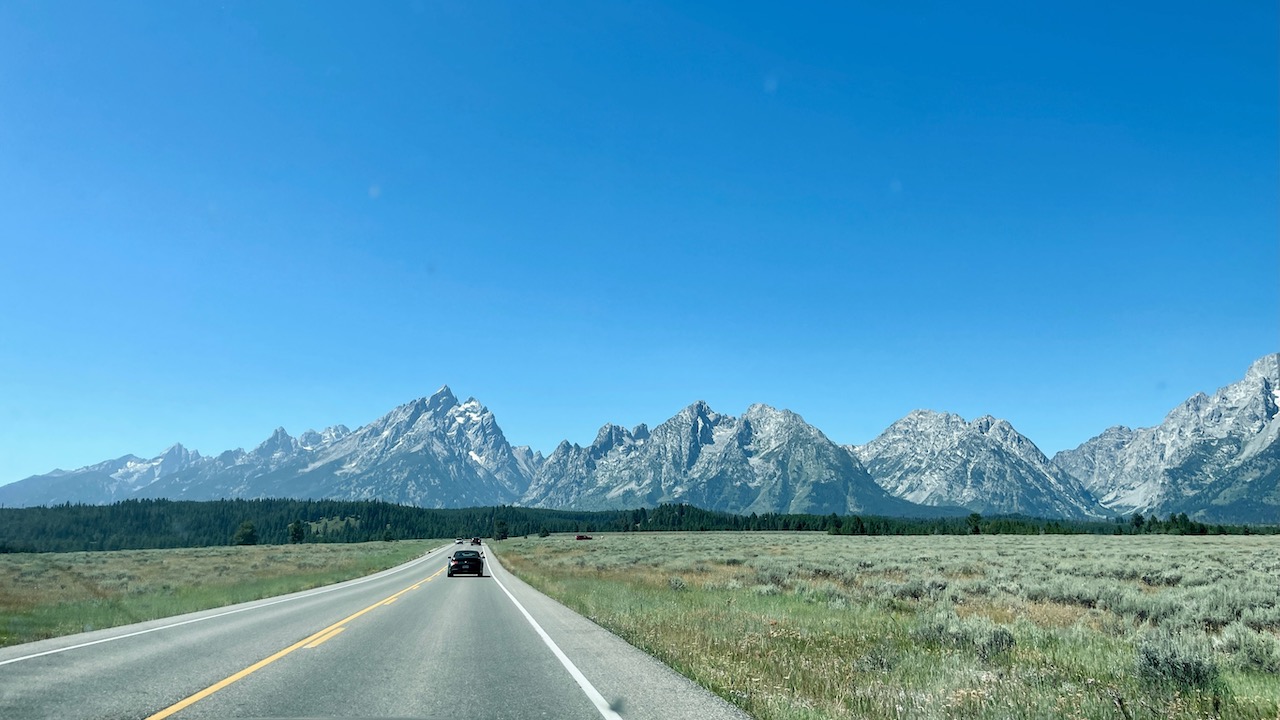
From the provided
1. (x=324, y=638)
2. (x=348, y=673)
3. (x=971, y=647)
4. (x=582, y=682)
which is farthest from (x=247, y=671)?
(x=971, y=647)

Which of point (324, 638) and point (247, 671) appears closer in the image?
point (247, 671)

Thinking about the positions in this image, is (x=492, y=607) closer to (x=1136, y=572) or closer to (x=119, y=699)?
(x=119, y=699)

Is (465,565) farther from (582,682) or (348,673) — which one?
(582,682)

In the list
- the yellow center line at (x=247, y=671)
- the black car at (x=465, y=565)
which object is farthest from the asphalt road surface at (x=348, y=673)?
the black car at (x=465, y=565)

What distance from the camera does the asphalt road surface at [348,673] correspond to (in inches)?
313

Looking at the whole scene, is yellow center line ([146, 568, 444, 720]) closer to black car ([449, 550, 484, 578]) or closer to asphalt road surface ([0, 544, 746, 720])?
asphalt road surface ([0, 544, 746, 720])

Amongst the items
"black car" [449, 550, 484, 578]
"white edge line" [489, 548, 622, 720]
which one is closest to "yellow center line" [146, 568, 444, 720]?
"white edge line" [489, 548, 622, 720]

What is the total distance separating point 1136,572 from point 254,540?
17324 centimetres

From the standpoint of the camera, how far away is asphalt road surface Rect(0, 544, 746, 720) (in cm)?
795

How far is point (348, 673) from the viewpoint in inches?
407

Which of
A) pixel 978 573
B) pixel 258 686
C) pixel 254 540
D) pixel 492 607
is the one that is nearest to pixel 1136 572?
pixel 978 573

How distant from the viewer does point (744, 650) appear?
11758mm

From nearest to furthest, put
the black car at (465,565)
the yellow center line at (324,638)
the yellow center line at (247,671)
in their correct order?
1. the yellow center line at (247,671)
2. the yellow center line at (324,638)
3. the black car at (465,565)

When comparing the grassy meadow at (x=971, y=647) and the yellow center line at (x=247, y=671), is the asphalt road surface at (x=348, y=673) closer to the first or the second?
the yellow center line at (x=247, y=671)
